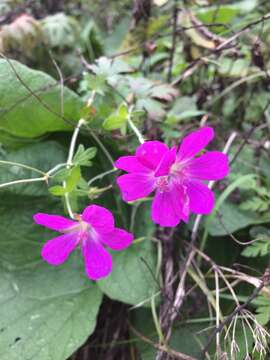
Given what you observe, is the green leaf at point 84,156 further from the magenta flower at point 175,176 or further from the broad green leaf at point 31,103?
the broad green leaf at point 31,103

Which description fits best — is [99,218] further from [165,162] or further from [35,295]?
[35,295]

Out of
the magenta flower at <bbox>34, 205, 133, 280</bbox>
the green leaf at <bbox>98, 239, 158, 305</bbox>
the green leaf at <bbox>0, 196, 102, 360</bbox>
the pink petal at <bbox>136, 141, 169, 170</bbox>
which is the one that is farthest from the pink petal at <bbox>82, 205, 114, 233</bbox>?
the green leaf at <bbox>0, 196, 102, 360</bbox>

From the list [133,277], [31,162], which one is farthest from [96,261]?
[31,162]

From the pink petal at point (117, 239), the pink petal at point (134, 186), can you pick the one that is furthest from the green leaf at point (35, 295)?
the pink petal at point (134, 186)

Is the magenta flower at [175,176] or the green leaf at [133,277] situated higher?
the magenta flower at [175,176]

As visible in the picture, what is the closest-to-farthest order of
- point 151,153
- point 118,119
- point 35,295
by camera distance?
point 151,153 → point 118,119 → point 35,295

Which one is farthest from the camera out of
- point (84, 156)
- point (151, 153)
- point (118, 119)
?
point (118, 119)
